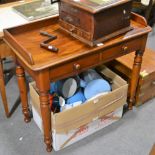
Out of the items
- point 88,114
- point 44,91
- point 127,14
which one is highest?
point 127,14

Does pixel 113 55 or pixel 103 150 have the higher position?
pixel 113 55

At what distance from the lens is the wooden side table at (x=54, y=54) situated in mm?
1309

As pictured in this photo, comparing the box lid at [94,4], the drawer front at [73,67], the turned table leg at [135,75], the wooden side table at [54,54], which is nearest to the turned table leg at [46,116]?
the wooden side table at [54,54]

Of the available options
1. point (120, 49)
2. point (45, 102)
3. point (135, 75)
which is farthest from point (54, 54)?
point (135, 75)

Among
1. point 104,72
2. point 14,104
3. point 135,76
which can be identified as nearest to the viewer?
point 135,76

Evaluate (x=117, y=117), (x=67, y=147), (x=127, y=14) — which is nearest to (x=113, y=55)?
(x=127, y=14)

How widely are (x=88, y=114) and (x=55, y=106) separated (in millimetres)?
212

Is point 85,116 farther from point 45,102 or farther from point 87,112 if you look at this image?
point 45,102

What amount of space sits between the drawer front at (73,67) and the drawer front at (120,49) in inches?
2.9

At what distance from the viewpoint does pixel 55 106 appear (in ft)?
5.45

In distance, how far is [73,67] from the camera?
4.56 feet

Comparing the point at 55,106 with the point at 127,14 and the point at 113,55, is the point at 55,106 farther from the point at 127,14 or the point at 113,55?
the point at 127,14

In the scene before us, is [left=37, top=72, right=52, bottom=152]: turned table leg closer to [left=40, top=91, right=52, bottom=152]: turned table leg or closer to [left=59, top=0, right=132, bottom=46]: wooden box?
[left=40, top=91, right=52, bottom=152]: turned table leg

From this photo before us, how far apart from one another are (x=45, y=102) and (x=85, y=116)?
32cm
